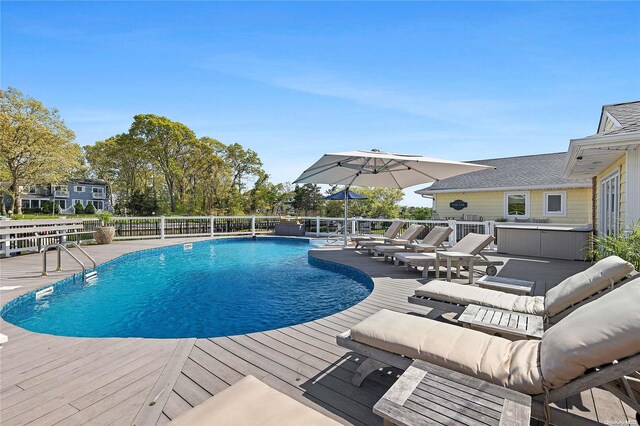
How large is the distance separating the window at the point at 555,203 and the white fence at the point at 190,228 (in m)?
5.02

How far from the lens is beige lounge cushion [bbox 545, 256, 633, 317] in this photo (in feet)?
8.37

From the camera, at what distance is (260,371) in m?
2.41

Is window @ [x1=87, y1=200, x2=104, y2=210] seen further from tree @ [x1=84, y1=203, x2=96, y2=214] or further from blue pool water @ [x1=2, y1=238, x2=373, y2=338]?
blue pool water @ [x1=2, y1=238, x2=373, y2=338]

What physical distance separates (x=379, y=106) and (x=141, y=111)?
76.1 feet

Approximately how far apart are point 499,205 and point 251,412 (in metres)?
15.5

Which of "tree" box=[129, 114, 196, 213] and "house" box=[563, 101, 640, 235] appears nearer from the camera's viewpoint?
"house" box=[563, 101, 640, 235]

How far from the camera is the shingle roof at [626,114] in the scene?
189 inches

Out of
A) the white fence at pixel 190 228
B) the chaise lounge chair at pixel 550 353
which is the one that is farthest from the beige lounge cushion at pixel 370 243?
the chaise lounge chair at pixel 550 353

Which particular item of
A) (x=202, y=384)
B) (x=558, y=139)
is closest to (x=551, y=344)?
(x=202, y=384)

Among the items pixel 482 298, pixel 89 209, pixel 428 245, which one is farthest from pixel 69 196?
pixel 482 298

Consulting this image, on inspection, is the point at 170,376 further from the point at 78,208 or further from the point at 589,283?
the point at 78,208

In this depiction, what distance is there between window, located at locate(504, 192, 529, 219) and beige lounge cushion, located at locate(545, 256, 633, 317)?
41.3ft

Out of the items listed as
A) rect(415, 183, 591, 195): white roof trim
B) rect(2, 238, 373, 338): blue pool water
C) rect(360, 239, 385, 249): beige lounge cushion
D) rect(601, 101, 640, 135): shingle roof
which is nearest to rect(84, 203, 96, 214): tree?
rect(2, 238, 373, 338): blue pool water

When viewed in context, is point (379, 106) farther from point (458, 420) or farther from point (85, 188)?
point (85, 188)
